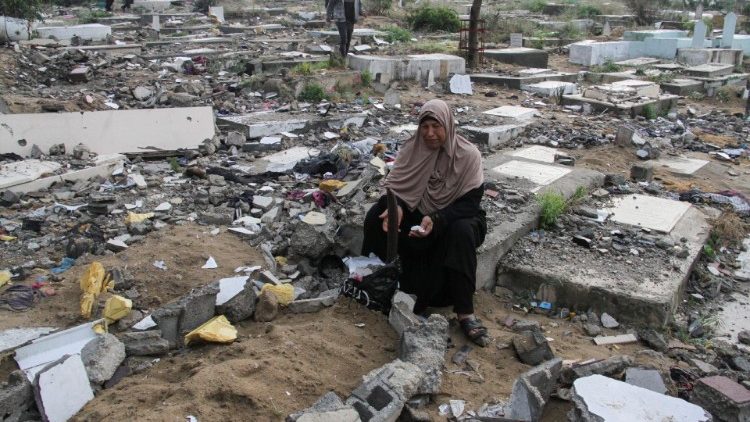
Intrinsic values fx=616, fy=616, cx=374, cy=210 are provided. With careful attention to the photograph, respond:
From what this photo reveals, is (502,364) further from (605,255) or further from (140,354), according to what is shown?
(140,354)

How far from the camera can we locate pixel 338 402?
253 centimetres

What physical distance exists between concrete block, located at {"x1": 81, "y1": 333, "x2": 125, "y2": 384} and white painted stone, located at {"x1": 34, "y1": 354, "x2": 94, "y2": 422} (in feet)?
0.32

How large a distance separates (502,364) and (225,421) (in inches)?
60.4

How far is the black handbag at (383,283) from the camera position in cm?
369

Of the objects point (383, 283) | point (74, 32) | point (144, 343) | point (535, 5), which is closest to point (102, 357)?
point (144, 343)

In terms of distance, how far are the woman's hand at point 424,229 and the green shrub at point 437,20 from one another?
16.7 meters

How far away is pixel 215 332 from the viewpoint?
3.26 metres

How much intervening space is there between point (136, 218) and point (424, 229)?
8.17ft

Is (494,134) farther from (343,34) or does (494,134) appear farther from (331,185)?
(343,34)

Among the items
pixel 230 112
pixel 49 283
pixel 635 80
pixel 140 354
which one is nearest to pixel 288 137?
pixel 230 112

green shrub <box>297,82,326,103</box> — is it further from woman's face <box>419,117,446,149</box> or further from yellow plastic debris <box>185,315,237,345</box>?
yellow plastic debris <box>185,315,237,345</box>

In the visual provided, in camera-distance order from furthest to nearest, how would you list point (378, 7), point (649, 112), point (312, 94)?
point (378, 7), point (649, 112), point (312, 94)

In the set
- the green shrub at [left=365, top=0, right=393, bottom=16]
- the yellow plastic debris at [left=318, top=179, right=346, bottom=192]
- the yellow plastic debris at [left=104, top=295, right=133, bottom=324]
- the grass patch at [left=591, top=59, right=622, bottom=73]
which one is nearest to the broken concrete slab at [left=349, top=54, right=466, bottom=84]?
the grass patch at [left=591, top=59, right=622, bottom=73]

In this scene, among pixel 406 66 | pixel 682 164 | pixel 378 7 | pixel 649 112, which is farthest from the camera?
pixel 378 7
